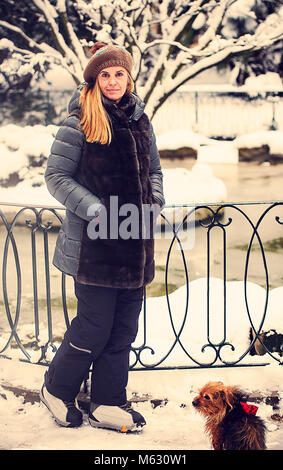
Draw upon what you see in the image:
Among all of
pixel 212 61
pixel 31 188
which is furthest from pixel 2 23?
pixel 212 61

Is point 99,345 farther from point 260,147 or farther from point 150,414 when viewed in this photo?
point 260,147

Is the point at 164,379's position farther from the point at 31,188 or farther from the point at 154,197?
the point at 31,188

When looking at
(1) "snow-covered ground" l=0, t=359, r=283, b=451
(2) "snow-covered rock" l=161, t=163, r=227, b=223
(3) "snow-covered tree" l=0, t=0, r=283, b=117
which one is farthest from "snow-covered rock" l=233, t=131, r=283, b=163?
(1) "snow-covered ground" l=0, t=359, r=283, b=451

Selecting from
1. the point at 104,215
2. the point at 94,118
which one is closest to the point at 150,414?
the point at 104,215

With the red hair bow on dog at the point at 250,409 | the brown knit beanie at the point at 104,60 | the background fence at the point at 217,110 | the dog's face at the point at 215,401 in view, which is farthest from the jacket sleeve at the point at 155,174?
the background fence at the point at 217,110

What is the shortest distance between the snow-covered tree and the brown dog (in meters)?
7.52

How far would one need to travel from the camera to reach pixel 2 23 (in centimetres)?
1115

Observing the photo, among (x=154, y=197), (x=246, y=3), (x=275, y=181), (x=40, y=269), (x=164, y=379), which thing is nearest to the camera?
(x=154, y=197)

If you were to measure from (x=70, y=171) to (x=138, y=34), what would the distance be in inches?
332

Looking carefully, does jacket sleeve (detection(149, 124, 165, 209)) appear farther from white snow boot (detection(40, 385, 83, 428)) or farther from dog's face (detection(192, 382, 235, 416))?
white snow boot (detection(40, 385, 83, 428))

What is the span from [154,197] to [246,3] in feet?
31.1

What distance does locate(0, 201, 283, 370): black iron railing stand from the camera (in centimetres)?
430

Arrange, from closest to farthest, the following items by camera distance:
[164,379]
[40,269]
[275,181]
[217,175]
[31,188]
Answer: [164,379] → [40,269] → [31,188] → [275,181] → [217,175]
